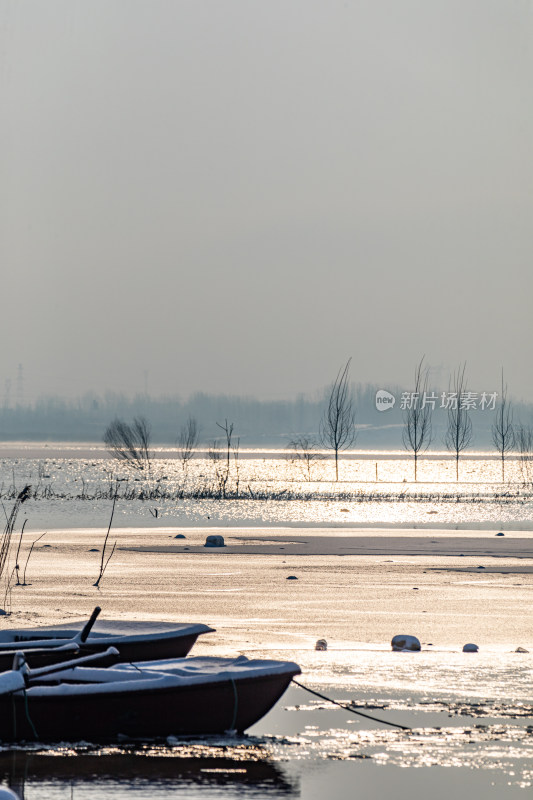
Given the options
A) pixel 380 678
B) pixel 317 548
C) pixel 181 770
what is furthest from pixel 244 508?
pixel 181 770

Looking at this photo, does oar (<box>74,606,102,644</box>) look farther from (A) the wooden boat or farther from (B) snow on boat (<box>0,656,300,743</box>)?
(B) snow on boat (<box>0,656,300,743</box>)

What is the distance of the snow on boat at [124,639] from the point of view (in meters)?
12.4

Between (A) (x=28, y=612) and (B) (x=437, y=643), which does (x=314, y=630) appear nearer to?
(B) (x=437, y=643)

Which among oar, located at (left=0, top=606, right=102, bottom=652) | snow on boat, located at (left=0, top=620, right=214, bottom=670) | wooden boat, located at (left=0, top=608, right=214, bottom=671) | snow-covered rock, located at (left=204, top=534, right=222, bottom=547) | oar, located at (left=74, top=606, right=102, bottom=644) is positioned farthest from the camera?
snow-covered rock, located at (left=204, top=534, right=222, bottom=547)

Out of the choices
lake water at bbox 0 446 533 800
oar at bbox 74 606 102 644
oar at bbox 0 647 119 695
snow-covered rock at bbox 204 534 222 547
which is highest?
snow-covered rock at bbox 204 534 222 547

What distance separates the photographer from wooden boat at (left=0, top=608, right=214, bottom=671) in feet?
40.2

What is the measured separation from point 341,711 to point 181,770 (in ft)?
7.30

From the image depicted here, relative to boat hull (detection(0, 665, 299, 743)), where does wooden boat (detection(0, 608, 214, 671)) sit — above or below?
above

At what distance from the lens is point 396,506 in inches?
2226

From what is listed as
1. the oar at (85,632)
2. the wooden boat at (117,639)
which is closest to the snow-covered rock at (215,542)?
the wooden boat at (117,639)

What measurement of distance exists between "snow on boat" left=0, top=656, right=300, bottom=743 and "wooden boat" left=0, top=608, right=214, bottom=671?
2.07 metres

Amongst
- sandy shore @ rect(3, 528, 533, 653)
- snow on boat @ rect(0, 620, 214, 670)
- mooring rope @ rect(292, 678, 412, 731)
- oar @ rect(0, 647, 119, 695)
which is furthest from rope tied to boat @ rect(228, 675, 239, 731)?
sandy shore @ rect(3, 528, 533, 653)

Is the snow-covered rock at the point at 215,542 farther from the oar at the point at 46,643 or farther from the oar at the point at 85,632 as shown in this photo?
the oar at the point at 85,632

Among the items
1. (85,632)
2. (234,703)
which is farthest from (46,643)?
(234,703)
